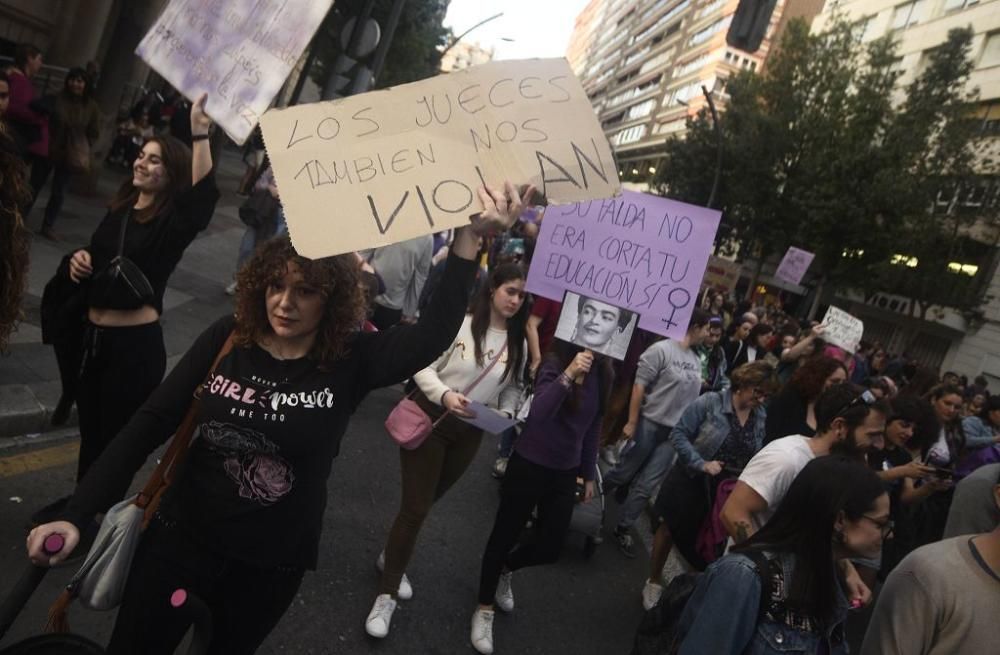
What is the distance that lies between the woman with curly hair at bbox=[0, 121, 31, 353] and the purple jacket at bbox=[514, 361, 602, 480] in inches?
87.6

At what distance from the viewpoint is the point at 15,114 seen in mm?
6535

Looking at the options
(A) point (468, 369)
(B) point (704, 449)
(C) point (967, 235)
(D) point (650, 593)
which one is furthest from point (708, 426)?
(C) point (967, 235)

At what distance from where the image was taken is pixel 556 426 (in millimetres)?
3584

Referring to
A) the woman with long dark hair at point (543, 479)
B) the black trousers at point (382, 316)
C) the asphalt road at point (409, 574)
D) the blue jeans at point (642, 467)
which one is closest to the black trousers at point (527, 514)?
the woman with long dark hair at point (543, 479)

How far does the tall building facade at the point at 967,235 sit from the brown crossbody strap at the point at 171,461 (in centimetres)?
2805

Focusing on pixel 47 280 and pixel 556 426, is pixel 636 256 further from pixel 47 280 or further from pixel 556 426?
pixel 47 280

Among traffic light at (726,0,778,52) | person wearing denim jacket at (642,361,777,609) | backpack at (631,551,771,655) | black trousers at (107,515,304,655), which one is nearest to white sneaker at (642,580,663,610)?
person wearing denim jacket at (642,361,777,609)

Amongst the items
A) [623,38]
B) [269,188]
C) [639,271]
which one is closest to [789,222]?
[269,188]

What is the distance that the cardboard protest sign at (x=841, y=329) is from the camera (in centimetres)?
780

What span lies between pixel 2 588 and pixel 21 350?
2457 mm

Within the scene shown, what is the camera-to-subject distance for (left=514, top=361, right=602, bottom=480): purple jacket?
11.7ft

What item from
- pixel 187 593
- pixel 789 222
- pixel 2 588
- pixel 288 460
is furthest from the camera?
pixel 789 222

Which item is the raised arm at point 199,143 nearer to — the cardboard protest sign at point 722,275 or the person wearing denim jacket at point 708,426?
the person wearing denim jacket at point 708,426

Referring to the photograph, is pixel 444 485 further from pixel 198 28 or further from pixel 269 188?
pixel 269 188
